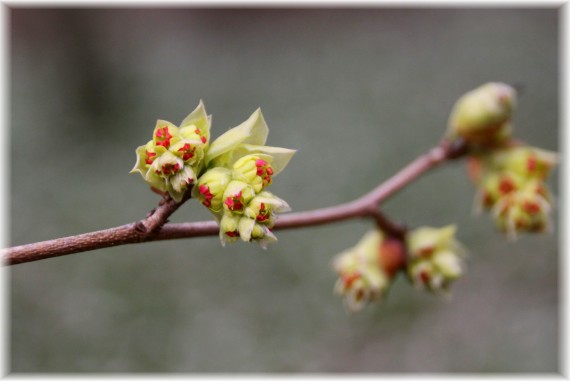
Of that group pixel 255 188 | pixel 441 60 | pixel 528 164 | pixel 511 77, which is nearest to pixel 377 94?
pixel 441 60

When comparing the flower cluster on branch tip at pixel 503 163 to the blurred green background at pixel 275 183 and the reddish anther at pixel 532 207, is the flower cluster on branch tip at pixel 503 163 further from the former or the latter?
the blurred green background at pixel 275 183

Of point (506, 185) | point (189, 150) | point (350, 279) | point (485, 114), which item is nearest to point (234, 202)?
point (189, 150)

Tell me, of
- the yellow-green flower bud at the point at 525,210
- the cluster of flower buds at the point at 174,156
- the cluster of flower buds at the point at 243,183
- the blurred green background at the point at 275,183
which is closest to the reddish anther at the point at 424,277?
the yellow-green flower bud at the point at 525,210

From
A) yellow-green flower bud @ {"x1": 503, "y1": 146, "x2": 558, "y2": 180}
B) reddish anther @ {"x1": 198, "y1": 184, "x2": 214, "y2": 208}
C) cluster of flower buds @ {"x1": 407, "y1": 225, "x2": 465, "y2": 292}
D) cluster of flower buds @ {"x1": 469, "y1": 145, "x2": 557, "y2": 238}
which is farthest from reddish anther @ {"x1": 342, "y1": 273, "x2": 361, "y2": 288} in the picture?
reddish anther @ {"x1": 198, "y1": 184, "x2": 214, "y2": 208}

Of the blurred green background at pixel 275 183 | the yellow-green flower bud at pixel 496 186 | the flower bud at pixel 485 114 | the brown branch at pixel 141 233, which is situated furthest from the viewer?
the blurred green background at pixel 275 183

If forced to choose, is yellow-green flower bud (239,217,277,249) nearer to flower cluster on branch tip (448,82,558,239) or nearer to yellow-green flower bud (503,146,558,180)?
flower cluster on branch tip (448,82,558,239)

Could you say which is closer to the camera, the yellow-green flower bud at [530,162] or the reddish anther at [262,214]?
the reddish anther at [262,214]

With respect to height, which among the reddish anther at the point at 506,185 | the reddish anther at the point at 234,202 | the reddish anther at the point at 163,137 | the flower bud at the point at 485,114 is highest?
the reddish anther at the point at 163,137

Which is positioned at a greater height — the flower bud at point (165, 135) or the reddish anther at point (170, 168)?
the flower bud at point (165, 135)
